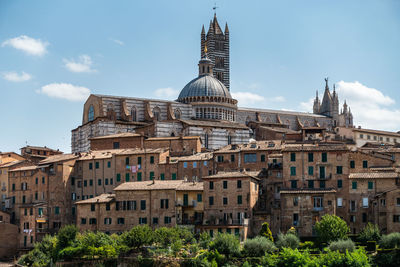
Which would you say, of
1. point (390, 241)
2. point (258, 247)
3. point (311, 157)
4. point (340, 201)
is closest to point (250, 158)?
point (311, 157)

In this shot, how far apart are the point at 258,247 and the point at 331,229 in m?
5.28

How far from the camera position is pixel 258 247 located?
163 feet

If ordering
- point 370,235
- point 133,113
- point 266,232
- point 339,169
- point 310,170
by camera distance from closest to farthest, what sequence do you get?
point 370,235 < point 266,232 < point 339,169 < point 310,170 < point 133,113

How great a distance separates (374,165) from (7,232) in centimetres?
3323

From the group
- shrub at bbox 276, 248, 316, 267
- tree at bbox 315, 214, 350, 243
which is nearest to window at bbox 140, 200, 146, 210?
shrub at bbox 276, 248, 316, 267

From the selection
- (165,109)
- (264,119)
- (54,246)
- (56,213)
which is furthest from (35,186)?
(264,119)

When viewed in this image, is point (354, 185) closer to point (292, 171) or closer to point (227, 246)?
point (292, 171)

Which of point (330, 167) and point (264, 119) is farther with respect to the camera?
point (264, 119)

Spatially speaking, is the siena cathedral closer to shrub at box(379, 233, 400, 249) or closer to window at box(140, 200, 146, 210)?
window at box(140, 200, 146, 210)

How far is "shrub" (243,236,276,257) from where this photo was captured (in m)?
49.5

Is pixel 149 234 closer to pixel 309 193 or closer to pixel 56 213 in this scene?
pixel 309 193

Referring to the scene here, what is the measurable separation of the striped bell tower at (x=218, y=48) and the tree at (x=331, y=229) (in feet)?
237

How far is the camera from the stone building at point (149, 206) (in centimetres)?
5806

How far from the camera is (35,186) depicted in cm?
6906
